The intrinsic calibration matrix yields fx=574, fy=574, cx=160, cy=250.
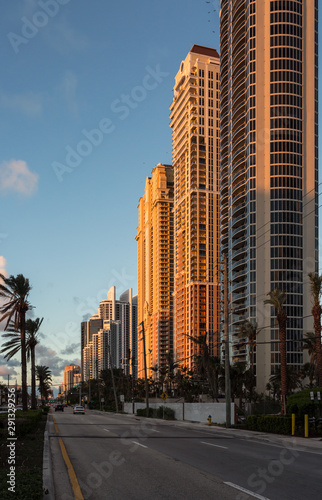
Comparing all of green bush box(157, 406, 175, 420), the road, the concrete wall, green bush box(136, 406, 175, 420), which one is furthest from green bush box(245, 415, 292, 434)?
green bush box(136, 406, 175, 420)

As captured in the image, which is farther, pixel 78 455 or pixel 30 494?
pixel 78 455

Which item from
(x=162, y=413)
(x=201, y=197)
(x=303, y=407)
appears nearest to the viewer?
(x=303, y=407)

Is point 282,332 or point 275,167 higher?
point 275,167

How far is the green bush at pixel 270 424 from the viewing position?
2819 cm

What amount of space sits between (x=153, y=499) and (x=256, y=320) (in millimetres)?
112737

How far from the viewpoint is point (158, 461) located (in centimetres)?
1648

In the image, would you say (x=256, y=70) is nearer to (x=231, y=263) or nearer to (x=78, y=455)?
(x=231, y=263)

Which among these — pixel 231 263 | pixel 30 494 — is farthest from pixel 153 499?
pixel 231 263

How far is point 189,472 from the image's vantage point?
14.1m

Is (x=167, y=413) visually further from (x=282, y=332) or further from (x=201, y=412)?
(x=282, y=332)

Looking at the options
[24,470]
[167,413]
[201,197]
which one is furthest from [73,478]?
[201,197]

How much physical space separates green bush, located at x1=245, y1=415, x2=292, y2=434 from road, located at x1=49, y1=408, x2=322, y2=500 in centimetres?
669

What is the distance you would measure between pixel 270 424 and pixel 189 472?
1700 cm

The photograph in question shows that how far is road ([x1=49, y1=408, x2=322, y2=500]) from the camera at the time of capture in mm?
11227
